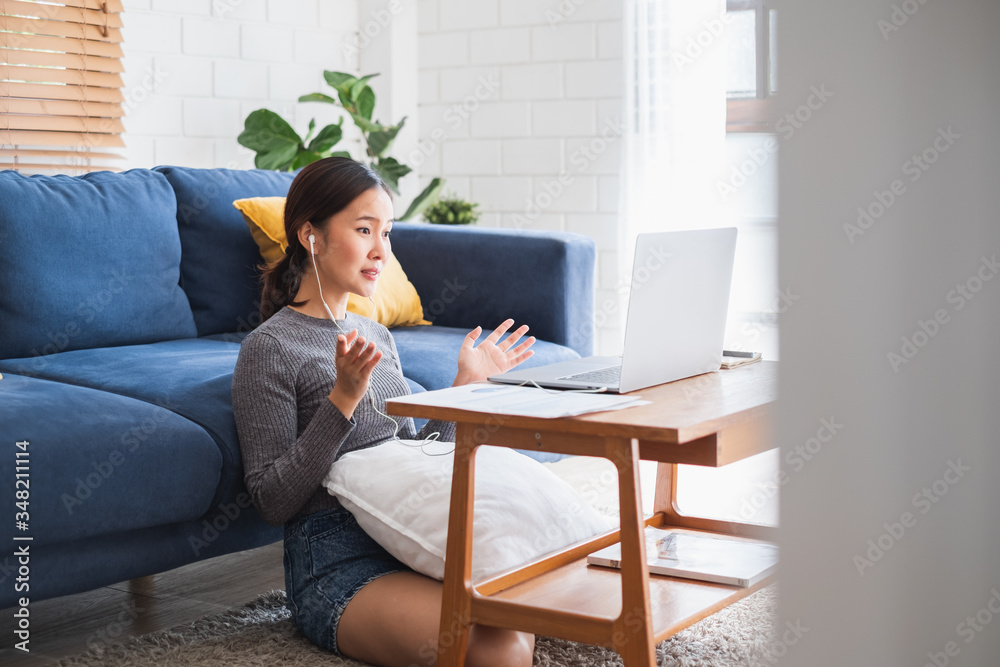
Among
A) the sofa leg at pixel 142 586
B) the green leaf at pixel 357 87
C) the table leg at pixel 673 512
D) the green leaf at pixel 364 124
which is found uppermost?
the green leaf at pixel 357 87

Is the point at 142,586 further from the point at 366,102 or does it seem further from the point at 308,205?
the point at 366,102

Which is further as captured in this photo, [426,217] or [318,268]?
[426,217]

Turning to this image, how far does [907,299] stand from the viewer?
1.05 ft

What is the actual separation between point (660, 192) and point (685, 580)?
99.3 inches

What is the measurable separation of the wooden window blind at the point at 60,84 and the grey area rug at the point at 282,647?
1725 mm

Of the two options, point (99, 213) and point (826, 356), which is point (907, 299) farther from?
point (99, 213)

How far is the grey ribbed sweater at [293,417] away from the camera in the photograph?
1606 millimetres

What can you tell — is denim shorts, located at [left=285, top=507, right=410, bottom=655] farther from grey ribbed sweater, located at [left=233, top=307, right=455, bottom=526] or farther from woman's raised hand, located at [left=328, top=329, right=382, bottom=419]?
woman's raised hand, located at [left=328, top=329, right=382, bottom=419]

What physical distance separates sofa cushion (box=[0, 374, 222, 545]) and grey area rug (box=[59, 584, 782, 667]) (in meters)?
0.21

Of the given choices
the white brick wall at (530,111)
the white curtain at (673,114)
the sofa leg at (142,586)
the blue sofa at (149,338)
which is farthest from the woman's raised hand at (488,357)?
the white brick wall at (530,111)

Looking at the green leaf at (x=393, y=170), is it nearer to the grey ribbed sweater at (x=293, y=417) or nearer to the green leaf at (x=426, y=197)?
the green leaf at (x=426, y=197)

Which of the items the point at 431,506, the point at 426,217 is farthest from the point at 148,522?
the point at 426,217

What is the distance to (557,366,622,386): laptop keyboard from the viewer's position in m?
1.53

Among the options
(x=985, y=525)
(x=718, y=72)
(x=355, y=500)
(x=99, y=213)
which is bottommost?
(x=355, y=500)
